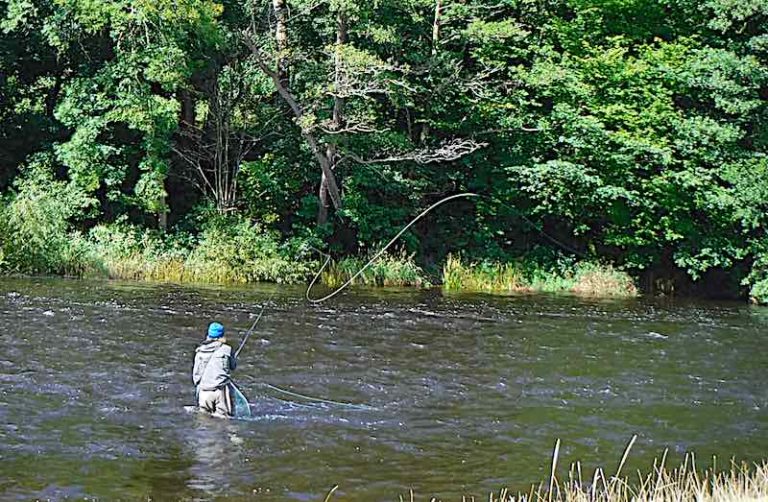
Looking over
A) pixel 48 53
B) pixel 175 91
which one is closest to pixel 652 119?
pixel 175 91

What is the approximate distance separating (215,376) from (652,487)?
516cm

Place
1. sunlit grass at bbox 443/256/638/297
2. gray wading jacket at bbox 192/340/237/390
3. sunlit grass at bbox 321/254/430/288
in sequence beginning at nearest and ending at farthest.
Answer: gray wading jacket at bbox 192/340/237/390 < sunlit grass at bbox 321/254/430/288 < sunlit grass at bbox 443/256/638/297

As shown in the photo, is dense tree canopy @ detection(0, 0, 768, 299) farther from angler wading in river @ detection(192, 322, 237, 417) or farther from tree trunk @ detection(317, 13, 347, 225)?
angler wading in river @ detection(192, 322, 237, 417)

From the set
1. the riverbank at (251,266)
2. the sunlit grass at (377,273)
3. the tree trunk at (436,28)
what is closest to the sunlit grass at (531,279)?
the riverbank at (251,266)

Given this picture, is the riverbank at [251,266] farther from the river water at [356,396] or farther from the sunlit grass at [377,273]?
the river water at [356,396]

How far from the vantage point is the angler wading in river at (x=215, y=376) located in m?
11.5

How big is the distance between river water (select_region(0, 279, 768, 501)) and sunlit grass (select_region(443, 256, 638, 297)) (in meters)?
5.43

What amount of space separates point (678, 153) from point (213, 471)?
21.6 m

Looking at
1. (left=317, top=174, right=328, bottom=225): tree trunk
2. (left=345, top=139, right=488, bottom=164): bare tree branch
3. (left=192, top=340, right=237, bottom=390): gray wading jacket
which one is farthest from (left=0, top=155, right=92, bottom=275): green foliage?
(left=192, top=340, right=237, bottom=390): gray wading jacket

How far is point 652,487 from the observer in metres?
8.86

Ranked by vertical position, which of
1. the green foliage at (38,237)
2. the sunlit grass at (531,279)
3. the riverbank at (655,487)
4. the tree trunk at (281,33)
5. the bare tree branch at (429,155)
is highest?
the tree trunk at (281,33)

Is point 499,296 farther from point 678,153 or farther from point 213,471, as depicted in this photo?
point 213,471

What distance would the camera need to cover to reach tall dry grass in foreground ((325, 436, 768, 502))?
7047mm

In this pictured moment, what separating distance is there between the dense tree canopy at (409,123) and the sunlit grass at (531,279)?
2.97ft
